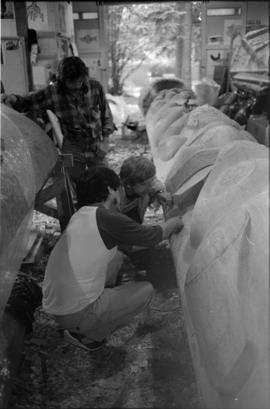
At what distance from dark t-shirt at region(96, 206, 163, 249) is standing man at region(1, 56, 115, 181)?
72 centimetres

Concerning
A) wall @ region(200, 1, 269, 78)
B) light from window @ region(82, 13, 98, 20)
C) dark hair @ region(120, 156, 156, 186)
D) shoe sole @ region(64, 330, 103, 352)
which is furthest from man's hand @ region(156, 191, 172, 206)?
light from window @ region(82, 13, 98, 20)

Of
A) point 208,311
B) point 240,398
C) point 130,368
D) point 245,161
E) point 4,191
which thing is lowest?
point 130,368

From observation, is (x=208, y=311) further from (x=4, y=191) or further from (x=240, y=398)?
(x=4, y=191)

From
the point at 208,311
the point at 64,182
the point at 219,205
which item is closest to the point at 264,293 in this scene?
the point at 208,311

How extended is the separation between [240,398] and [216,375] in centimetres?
7

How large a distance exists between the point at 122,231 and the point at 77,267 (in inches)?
7.5

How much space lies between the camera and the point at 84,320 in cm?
157

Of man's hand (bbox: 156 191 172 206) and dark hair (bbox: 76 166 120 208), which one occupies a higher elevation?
dark hair (bbox: 76 166 120 208)

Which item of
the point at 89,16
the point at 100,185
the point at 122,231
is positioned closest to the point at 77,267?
the point at 122,231

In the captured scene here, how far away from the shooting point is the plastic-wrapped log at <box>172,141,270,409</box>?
33.2 inches

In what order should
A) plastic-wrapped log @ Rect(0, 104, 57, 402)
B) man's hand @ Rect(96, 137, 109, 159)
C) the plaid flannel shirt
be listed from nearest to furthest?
plastic-wrapped log @ Rect(0, 104, 57, 402) < the plaid flannel shirt < man's hand @ Rect(96, 137, 109, 159)

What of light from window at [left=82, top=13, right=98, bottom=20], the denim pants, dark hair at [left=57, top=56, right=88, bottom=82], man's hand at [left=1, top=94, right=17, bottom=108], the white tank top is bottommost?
the denim pants

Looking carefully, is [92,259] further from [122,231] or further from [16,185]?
[16,185]

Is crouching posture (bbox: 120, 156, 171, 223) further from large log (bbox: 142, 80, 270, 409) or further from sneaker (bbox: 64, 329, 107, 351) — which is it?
sneaker (bbox: 64, 329, 107, 351)
